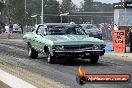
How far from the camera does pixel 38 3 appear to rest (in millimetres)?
105000

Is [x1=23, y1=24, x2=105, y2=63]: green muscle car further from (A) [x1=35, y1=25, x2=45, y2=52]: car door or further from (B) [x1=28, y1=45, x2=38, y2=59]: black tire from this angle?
(B) [x1=28, y1=45, x2=38, y2=59]: black tire

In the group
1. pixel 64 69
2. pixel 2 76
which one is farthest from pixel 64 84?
pixel 64 69

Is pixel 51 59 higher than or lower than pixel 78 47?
lower

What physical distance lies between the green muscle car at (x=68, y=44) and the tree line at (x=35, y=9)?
46.5 metres

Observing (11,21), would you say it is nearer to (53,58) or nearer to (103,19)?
(103,19)

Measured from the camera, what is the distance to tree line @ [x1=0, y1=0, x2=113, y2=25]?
74250mm

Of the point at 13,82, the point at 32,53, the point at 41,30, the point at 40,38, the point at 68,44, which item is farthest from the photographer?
the point at 32,53

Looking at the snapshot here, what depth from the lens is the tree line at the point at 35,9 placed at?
74.2m

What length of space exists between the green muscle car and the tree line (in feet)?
152

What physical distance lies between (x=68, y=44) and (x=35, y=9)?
88401 millimetres

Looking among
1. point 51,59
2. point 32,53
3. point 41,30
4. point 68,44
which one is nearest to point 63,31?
point 41,30

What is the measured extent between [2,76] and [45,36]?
5.02m

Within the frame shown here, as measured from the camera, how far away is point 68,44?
1412 centimetres

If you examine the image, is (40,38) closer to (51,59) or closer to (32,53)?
(51,59)
